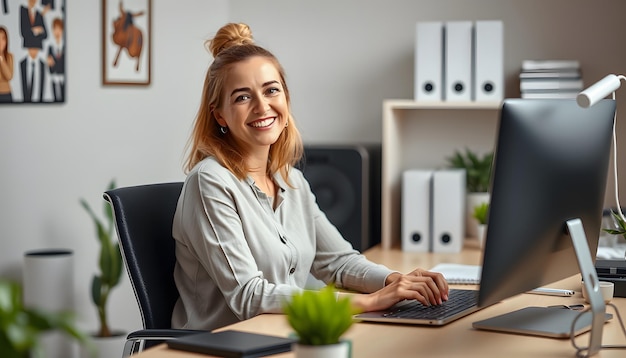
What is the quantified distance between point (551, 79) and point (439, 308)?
1.63 metres

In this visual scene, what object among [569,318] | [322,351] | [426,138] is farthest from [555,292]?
[426,138]

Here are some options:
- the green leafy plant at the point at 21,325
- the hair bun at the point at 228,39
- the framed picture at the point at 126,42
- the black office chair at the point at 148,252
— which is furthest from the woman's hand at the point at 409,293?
the framed picture at the point at 126,42

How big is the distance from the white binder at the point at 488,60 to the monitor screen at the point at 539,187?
153 centimetres

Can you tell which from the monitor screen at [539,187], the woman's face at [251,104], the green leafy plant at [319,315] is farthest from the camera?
the woman's face at [251,104]

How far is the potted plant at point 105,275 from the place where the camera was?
11.4 ft

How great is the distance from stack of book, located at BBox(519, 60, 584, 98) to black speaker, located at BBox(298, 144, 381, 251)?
2.08ft

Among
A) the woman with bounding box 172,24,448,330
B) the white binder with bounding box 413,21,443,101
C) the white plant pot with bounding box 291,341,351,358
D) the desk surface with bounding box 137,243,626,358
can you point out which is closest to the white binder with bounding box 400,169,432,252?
the white binder with bounding box 413,21,443,101

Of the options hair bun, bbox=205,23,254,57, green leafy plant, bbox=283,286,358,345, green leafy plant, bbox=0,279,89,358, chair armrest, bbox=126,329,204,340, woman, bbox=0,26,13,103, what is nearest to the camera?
green leafy plant, bbox=0,279,89,358

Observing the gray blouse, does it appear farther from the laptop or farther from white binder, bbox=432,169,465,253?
white binder, bbox=432,169,465,253

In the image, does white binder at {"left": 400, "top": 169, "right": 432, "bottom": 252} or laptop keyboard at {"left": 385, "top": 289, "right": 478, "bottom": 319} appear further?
white binder at {"left": 400, "top": 169, "right": 432, "bottom": 252}

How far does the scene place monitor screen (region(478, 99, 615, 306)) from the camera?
1445mm

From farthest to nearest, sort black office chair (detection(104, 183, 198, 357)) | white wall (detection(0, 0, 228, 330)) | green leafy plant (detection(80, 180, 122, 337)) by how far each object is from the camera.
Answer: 1. green leafy plant (detection(80, 180, 122, 337))
2. white wall (detection(0, 0, 228, 330))
3. black office chair (detection(104, 183, 198, 357))

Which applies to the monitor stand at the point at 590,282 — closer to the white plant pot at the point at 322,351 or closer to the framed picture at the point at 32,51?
the white plant pot at the point at 322,351

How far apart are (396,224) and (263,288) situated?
5.50 feet
